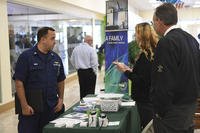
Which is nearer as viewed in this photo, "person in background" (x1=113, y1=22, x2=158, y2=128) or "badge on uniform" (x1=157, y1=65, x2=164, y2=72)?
"badge on uniform" (x1=157, y1=65, x2=164, y2=72)

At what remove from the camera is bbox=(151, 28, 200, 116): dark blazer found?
2041mm

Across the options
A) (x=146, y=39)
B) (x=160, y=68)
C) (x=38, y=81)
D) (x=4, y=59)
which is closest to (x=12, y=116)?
(x=4, y=59)

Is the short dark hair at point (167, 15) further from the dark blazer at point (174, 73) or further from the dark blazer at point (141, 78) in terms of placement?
the dark blazer at point (141, 78)

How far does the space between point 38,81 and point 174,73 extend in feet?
4.76

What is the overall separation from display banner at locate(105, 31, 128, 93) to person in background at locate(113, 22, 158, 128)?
5.78 ft

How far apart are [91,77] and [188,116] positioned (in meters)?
4.31

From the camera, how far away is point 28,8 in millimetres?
8469

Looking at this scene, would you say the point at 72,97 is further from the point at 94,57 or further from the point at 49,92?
the point at 49,92

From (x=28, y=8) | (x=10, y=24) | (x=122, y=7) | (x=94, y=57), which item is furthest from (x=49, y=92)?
(x=28, y=8)

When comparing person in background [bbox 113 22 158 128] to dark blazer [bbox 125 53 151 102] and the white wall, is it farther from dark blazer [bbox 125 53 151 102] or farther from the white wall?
the white wall

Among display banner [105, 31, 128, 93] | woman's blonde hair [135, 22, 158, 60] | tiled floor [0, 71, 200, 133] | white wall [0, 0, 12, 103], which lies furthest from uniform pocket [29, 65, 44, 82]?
white wall [0, 0, 12, 103]

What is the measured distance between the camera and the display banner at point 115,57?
4977 millimetres

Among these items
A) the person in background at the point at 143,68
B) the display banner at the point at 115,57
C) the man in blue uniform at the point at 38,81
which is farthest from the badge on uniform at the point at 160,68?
the display banner at the point at 115,57

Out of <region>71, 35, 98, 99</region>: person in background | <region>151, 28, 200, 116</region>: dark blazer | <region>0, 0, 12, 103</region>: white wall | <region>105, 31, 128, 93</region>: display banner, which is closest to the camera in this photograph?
<region>151, 28, 200, 116</region>: dark blazer
